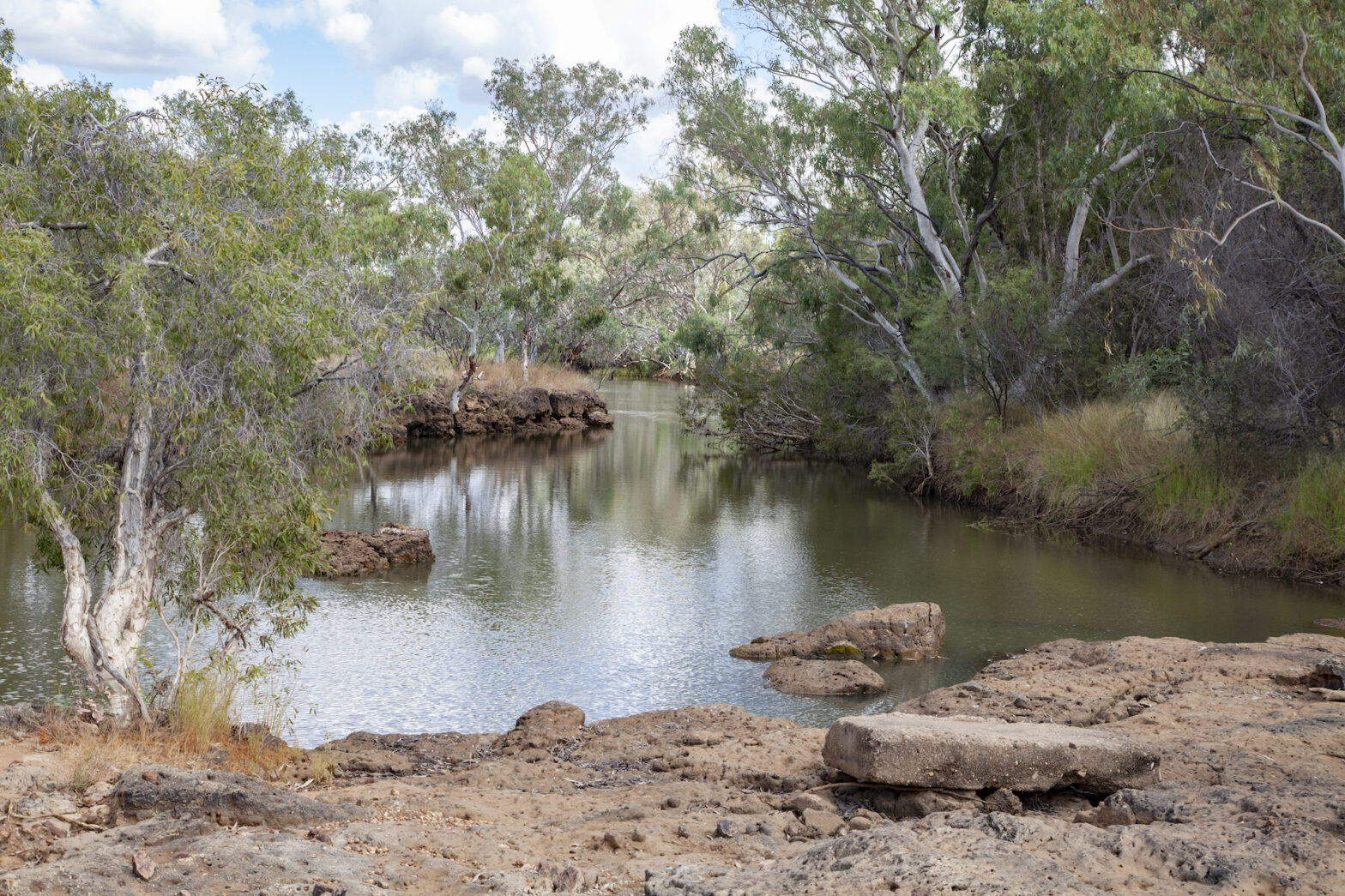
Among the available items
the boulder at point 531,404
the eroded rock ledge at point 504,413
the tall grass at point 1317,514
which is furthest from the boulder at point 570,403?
the tall grass at point 1317,514

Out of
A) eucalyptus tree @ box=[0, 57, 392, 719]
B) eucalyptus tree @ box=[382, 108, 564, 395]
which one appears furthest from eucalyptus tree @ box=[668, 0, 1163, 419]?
eucalyptus tree @ box=[0, 57, 392, 719]

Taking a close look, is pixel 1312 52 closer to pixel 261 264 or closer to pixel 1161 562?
pixel 1161 562

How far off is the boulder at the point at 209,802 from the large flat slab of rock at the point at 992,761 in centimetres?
239

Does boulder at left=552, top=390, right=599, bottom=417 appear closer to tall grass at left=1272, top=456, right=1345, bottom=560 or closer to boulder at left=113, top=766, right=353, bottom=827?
tall grass at left=1272, top=456, right=1345, bottom=560

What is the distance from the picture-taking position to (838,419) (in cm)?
2659

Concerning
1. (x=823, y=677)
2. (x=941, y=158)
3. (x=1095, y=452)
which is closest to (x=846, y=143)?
(x=941, y=158)

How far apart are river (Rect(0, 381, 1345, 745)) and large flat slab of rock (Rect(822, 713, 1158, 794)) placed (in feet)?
11.4

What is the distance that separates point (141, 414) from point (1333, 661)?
8.09 m

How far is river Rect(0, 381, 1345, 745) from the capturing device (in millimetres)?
9406

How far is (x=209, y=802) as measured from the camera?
15.8 ft

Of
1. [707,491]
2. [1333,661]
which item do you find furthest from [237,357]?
[707,491]

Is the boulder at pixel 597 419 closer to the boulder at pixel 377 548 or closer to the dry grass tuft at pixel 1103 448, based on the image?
the dry grass tuft at pixel 1103 448

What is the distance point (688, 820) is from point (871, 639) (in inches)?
239

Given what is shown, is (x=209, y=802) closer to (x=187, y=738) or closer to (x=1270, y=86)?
(x=187, y=738)
